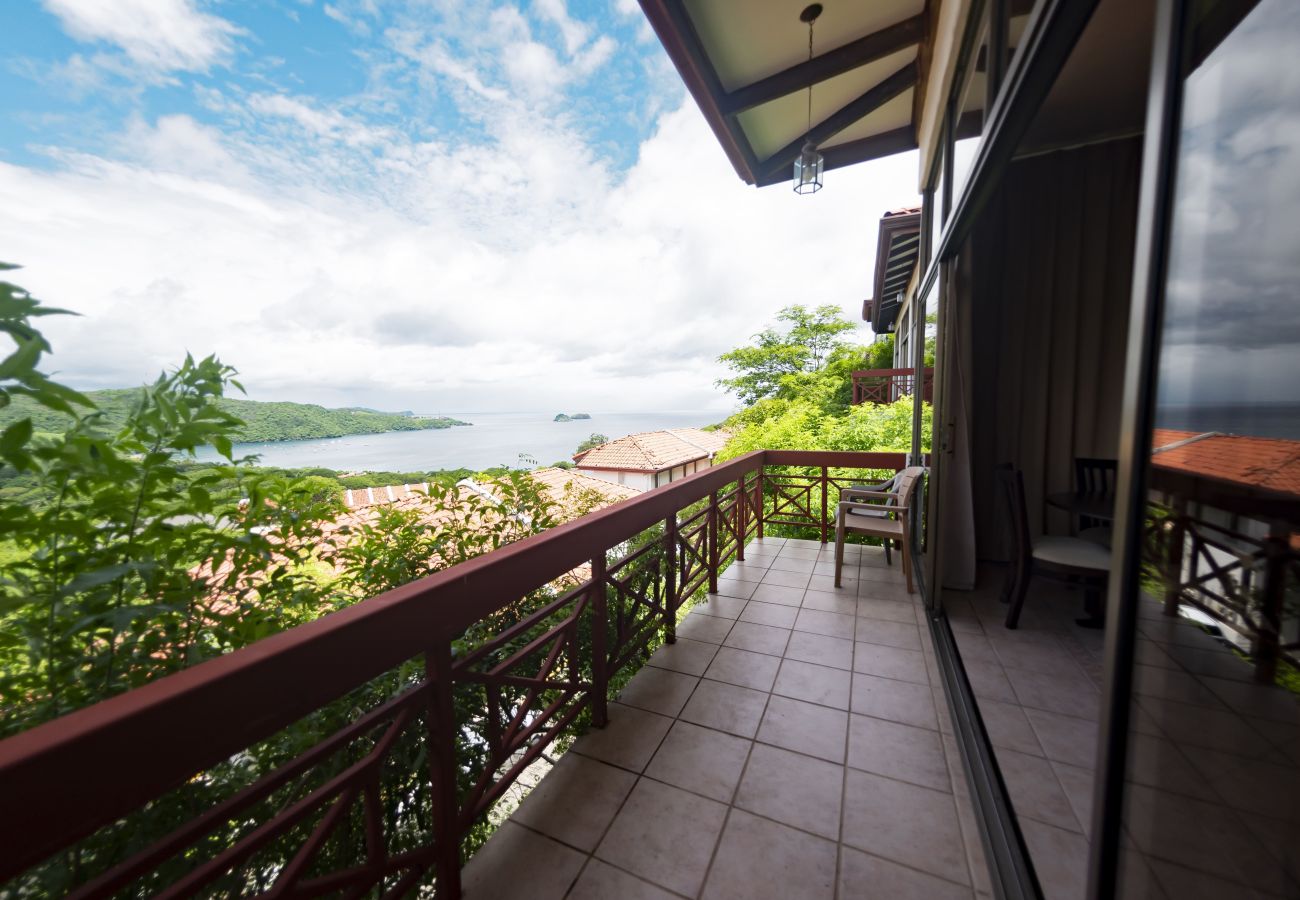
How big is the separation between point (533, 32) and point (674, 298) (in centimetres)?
1546

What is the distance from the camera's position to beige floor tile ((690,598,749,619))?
2.88m

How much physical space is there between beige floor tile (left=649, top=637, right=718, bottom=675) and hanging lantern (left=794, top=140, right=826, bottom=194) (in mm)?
3002

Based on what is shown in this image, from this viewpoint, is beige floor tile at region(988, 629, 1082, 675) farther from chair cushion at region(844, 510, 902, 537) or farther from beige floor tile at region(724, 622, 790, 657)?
beige floor tile at region(724, 622, 790, 657)

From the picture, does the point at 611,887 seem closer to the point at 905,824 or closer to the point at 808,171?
the point at 905,824

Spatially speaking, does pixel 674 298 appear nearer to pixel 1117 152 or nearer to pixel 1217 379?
pixel 1117 152

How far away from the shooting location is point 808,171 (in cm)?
317

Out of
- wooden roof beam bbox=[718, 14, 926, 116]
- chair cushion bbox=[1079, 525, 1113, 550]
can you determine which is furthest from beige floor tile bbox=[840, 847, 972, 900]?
wooden roof beam bbox=[718, 14, 926, 116]

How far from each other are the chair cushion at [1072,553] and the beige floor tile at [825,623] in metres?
1.04

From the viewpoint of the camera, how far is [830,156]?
3887 mm

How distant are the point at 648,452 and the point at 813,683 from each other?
6510 millimetres

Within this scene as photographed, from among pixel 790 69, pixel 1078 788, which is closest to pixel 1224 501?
pixel 1078 788

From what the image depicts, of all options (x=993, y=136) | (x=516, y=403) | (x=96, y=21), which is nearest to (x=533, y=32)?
(x=96, y=21)

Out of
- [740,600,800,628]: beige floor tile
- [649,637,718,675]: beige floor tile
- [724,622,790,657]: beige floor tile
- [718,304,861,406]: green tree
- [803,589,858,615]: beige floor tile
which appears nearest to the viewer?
[649,637,718,675]: beige floor tile

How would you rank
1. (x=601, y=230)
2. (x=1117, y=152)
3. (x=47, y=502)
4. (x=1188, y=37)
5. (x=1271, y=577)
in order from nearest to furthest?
(x=1271, y=577) → (x=1188, y=37) → (x=47, y=502) → (x=1117, y=152) → (x=601, y=230)
